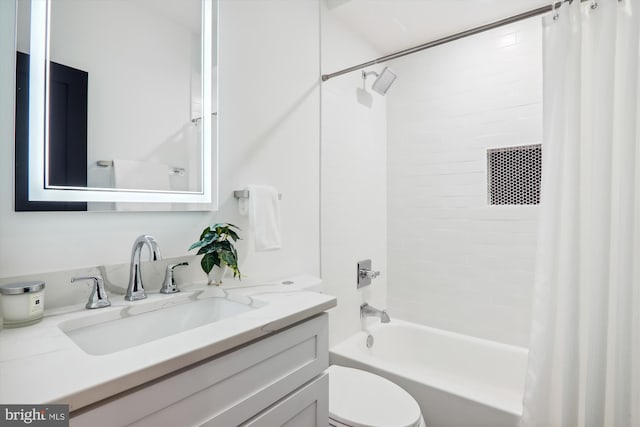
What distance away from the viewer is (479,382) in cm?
196

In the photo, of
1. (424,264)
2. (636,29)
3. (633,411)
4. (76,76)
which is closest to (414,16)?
(636,29)

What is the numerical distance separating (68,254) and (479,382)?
220 cm

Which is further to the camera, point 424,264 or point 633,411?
point 424,264

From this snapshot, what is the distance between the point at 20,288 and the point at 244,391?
1.85 ft

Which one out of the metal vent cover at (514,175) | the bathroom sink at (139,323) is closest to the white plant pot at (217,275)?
the bathroom sink at (139,323)

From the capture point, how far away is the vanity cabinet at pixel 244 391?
56 centimetres

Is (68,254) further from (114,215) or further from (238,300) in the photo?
(238,300)

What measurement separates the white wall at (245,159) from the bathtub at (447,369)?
0.68 m

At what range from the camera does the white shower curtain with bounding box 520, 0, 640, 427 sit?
3.58 feet

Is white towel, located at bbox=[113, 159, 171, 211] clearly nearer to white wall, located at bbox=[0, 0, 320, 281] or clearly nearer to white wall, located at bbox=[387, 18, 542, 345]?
white wall, located at bbox=[0, 0, 320, 281]

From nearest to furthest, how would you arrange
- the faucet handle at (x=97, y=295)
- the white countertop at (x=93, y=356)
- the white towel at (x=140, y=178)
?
the white countertop at (x=93, y=356), the faucet handle at (x=97, y=295), the white towel at (x=140, y=178)

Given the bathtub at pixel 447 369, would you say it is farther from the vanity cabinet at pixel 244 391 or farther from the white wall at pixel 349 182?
the vanity cabinet at pixel 244 391

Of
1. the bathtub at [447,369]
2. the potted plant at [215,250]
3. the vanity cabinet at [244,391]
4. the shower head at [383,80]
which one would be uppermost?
the shower head at [383,80]

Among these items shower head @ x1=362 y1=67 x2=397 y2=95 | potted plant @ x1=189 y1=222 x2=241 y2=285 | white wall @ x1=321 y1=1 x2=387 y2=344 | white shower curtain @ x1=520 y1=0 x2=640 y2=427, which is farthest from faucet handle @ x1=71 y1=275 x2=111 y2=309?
shower head @ x1=362 y1=67 x2=397 y2=95
